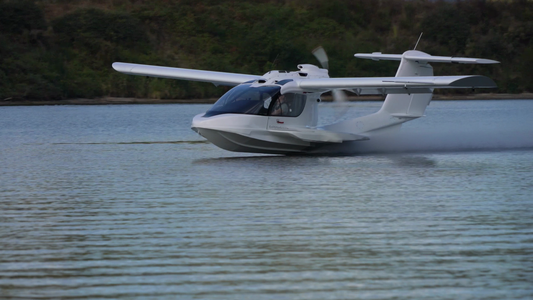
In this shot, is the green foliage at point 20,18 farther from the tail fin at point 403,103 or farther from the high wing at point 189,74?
the tail fin at point 403,103

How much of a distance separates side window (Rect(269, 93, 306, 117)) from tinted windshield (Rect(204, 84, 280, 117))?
157 mm

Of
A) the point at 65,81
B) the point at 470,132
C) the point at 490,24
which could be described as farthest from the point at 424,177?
the point at 490,24

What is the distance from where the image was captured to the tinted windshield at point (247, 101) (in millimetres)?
17781

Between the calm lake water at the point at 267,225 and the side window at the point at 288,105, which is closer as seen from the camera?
the calm lake water at the point at 267,225

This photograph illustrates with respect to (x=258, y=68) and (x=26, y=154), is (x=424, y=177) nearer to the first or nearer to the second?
(x=26, y=154)

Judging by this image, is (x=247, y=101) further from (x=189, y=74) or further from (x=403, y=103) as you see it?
(x=189, y=74)

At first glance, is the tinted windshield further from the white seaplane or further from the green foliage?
the green foliage

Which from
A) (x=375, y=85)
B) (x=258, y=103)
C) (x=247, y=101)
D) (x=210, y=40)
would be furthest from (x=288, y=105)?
(x=210, y=40)

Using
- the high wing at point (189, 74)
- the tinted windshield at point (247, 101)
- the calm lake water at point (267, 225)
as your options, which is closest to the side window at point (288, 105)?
the tinted windshield at point (247, 101)

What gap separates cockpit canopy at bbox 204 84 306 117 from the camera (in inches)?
701

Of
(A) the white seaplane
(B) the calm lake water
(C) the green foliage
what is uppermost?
(C) the green foliage

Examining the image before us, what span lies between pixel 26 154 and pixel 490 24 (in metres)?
50.4

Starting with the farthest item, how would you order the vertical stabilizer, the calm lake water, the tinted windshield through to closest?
the vertical stabilizer → the tinted windshield → the calm lake water

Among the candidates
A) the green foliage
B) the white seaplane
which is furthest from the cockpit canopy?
the green foliage
